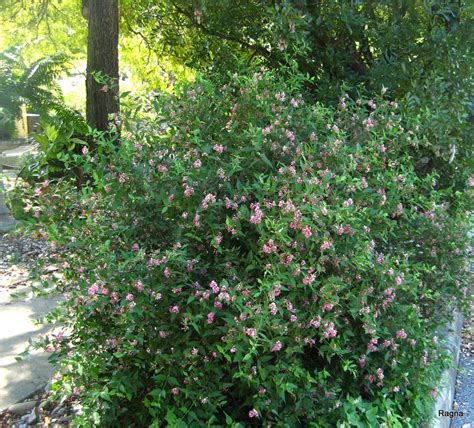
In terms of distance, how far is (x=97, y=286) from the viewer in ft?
7.59

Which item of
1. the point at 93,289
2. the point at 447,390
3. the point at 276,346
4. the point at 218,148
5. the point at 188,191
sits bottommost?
the point at 447,390

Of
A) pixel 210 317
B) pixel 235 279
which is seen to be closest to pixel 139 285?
pixel 210 317

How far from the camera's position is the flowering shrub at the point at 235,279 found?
2350 millimetres

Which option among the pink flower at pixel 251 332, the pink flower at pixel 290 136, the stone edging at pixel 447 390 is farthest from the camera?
the stone edging at pixel 447 390

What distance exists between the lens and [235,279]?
8.10 ft

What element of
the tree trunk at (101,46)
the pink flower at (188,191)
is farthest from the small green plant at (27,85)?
the pink flower at (188,191)

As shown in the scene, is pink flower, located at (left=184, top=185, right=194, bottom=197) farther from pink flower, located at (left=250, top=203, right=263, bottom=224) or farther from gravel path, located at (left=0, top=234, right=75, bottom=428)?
gravel path, located at (left=0, top=234, right=75, bottom=428)

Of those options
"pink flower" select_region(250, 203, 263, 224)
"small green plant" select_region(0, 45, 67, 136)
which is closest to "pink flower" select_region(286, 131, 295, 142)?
"pink flower" select_region(250, 203, 263, 224)

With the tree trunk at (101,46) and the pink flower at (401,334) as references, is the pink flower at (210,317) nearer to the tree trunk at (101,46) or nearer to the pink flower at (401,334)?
the pink flower at (401,334)

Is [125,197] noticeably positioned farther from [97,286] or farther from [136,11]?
[136,11]

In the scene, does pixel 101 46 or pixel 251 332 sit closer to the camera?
pixel 251 332

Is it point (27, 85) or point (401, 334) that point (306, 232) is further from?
point (27, 85)

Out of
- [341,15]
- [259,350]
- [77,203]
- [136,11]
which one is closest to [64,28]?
[136,11]

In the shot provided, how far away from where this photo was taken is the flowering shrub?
7.71 ft
